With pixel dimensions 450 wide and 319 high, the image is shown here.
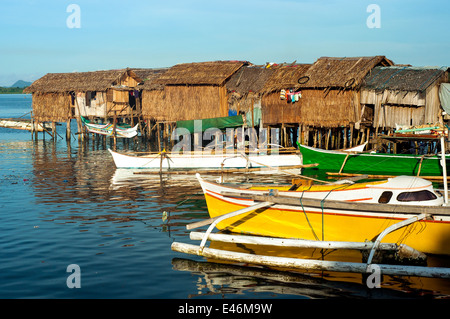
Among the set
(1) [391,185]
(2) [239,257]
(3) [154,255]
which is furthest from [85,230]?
(1) [391,185]

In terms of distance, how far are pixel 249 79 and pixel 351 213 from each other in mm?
31548

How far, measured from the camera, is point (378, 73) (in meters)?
37.5

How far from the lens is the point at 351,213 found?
1558cm

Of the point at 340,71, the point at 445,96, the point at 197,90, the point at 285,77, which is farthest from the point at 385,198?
the point at 197,90

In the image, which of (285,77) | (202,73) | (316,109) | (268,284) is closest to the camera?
(268,284)

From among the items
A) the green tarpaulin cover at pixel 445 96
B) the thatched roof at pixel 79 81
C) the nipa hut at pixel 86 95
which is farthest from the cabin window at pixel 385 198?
the thatched roof at pixel 79 81

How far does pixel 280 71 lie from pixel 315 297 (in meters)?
32.8

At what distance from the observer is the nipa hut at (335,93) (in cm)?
3794

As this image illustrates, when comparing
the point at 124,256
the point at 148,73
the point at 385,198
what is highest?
the point at 148,73

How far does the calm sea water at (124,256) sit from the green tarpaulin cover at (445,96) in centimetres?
1750

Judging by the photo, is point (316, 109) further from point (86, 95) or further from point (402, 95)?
point (86, 95)

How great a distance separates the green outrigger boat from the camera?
31656 mm

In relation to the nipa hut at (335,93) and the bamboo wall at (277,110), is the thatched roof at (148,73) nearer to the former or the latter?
the bamboo wall at (277,110)
